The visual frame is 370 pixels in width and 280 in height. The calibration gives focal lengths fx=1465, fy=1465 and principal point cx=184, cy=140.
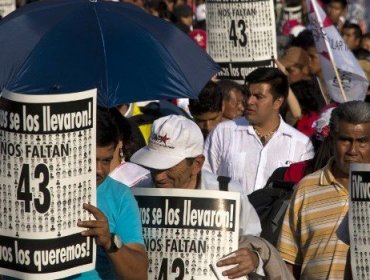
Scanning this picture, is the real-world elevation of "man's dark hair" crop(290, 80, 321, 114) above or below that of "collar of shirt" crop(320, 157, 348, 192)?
above

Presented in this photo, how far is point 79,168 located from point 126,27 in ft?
8.62

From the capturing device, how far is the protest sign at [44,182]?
5539 millimetres

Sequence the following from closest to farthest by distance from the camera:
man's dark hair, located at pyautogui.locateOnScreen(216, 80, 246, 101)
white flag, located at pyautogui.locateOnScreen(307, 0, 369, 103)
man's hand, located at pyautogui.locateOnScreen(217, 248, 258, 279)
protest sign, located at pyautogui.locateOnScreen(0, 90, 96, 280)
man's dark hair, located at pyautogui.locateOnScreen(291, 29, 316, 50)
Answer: protest sign, located at pyautogui.locateOnScreen(0, 90, 96, 280) → man's hand, located at pyautogui.locateOnScreen(217, 248, 258, 279) → man's dark hair, located at pyautogui.locateOnScreen(216, 80, 246, 101) → white flag, located at pyautogui.locateOnScreen(307, 0, 369, 103) → man's dark hair, located at pyautogui.locateOnScreen(291, 29, 316, 50)

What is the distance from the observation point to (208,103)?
10328 millimetres

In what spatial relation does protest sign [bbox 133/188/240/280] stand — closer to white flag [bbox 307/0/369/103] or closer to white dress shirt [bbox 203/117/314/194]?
white dress shirt [bbox 203/117/314/194]

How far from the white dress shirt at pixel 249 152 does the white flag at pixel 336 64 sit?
46.7 inches

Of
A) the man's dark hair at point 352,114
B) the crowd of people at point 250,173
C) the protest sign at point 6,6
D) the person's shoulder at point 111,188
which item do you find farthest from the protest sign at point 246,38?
the person's shoulder at point 111,188

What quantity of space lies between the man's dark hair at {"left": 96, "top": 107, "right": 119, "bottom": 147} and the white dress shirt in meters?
3.32

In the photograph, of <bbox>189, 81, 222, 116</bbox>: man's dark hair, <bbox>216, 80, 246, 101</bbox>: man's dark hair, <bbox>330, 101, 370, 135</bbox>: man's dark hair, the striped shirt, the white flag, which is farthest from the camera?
the white flag

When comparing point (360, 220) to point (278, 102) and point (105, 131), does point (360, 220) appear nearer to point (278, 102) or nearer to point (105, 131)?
point (105, 131)

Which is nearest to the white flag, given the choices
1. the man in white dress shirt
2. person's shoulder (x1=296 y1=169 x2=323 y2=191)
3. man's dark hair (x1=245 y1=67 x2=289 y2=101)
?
man's dark hair (x1=245 y1=67 x2=289 y2=101)

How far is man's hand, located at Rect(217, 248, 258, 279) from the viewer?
636 centimetres

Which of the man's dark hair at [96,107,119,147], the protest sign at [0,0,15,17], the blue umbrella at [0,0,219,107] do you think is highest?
the protest sign at [0,0,15,17]

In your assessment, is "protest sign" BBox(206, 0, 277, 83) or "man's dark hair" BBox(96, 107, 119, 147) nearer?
"man's dark hair" BBox(96, 107, 119, 147)
